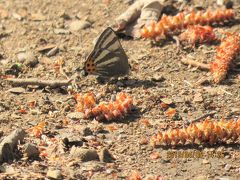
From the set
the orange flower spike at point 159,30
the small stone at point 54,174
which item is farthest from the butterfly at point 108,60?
the small stone at point 54,174

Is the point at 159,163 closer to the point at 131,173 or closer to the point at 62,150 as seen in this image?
the point at 131,173

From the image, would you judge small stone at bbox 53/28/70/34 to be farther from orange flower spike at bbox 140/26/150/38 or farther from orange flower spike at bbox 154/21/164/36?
orange flower spike at bbox 154/21/164/36

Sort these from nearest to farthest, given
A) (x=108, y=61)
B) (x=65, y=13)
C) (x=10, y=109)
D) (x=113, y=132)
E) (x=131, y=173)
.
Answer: (x=131, y=173), (x=113, y=132), (x=10, y=109), (x=108, y=61), (x=65, y=13)

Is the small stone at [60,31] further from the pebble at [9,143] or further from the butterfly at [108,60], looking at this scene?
the pebble at [9,143]

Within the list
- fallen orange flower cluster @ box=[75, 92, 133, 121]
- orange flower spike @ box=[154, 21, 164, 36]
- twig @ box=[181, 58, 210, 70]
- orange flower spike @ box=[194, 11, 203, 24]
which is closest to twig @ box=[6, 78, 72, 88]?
fallen orange flower cluster @ box=[75, 92, 133, 121]

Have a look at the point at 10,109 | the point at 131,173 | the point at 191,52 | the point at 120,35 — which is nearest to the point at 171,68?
the point at 191,52

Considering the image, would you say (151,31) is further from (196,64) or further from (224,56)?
(224,56)
